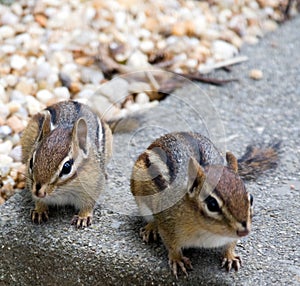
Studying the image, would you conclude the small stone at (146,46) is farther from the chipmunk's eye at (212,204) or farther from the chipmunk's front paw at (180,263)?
the chipmunk's eye at (212,204)

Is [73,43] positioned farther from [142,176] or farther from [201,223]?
[201,223]

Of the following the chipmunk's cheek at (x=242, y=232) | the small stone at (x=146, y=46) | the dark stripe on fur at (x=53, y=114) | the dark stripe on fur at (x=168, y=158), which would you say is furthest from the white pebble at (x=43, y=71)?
the chipmunk's cheek at (x=242, y=232)

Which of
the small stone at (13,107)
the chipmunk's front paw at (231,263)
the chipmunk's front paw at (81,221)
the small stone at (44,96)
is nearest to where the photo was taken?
the chipmunk's front paw at (231,263)

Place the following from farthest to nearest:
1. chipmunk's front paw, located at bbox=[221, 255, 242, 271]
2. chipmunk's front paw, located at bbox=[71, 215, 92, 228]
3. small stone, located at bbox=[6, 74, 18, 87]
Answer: small stone, located at bbox=[6, 74, 18, 87], chipmunk's front paw, located at bbox=[71, 215, 92, 228], chipmunk's front paw, located at bbox=[221, 255, 242, 271]

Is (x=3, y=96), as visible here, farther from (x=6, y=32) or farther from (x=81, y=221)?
(x=81, y=221)

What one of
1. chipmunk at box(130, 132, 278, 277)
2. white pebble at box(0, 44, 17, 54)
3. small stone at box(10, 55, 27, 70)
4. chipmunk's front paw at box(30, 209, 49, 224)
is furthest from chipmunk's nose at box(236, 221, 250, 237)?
white pebble at box(0, 44, 17, 54)

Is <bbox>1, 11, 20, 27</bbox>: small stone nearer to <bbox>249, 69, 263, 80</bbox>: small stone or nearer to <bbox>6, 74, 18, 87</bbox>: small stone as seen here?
<bbox>6, 74, 18, 87</bbox>: small stone

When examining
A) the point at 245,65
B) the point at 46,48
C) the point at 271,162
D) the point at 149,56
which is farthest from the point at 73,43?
the point at 271,162
